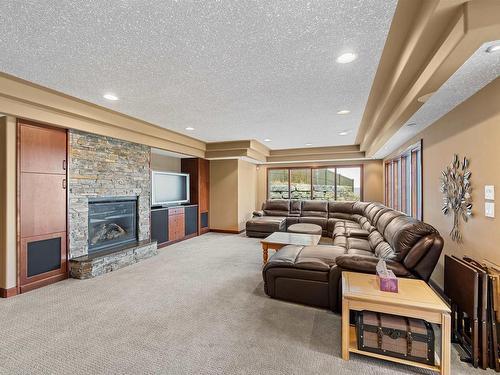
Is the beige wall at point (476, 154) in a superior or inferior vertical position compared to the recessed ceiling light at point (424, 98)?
inferior

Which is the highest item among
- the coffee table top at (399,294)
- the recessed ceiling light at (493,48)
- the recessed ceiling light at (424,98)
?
the recessed ceiling light at (424,98)

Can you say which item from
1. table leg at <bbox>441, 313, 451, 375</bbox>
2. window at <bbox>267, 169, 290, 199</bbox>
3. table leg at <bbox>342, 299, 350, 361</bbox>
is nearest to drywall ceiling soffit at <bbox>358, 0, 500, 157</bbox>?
table leg at <bbox>441, 313, 451, 375</bbox>

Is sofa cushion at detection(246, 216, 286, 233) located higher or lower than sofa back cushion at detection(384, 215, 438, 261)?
lower

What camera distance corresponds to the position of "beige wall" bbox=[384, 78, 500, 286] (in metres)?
1.98

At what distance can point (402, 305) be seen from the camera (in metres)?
1.63

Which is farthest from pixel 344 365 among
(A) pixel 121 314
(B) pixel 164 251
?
(B) pixel 164 251

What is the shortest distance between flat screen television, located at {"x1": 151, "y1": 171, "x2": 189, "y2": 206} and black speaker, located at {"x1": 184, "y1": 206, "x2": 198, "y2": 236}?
0.97 ft

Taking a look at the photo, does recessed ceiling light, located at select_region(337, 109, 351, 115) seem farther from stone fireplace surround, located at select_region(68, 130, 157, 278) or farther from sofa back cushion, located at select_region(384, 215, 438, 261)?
stone fireplace surround, located at select_region(68, 130, 157, 278)

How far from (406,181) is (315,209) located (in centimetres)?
258

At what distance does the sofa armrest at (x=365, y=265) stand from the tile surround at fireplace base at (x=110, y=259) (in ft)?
11.2

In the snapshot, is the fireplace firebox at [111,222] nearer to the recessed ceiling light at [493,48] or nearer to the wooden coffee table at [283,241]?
the wooden coffee table at [283,241]

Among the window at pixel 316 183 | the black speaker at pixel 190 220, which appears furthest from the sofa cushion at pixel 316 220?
the black speaker at pixel 190 220

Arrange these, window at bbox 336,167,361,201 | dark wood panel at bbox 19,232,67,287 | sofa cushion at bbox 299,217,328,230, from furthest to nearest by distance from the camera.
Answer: window at bbox 336,167,361,201
sofa cushion at bbox 299,217,328,230
dark wood panel at bbox 19,232,67,287

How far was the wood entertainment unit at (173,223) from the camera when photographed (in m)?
5.26
